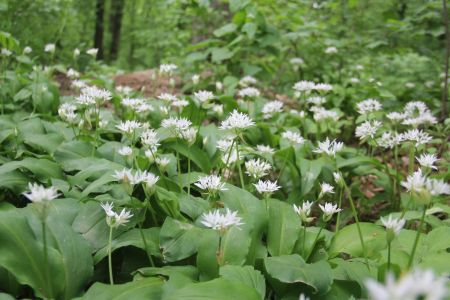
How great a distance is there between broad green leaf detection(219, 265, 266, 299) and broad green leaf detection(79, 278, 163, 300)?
0.23m

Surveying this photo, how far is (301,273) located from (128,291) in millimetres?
576

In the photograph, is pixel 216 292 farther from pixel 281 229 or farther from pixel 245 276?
pixel 281 229

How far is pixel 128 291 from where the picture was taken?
4.63 ft

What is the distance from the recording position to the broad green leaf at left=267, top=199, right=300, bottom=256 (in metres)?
1.83

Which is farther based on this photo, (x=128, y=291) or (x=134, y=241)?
(x=134, y=241)

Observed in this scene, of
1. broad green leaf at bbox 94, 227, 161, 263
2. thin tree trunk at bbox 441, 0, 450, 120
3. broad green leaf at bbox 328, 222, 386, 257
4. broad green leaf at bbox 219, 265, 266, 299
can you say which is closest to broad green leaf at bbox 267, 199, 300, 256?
Result: broad green leaf at bbox 328, 222, 386, 257

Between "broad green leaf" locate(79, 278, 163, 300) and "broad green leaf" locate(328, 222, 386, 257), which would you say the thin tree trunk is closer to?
"broad green leaf" locate(328, 222, 386, 257)

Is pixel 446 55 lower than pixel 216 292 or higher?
higher

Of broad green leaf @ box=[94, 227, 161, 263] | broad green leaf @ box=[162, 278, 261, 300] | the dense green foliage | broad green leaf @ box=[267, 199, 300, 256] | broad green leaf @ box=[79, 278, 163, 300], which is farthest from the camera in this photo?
broad green leaf @ box=[267, 199, 300, 256]

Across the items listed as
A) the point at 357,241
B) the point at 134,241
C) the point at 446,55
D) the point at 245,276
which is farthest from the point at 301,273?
the point at 446,55

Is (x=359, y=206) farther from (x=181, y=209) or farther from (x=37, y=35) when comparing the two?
(x=37, y=35)

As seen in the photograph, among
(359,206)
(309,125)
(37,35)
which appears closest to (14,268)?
(359,206)

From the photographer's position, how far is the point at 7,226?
1.55 m

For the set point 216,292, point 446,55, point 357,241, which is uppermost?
point 446,55
